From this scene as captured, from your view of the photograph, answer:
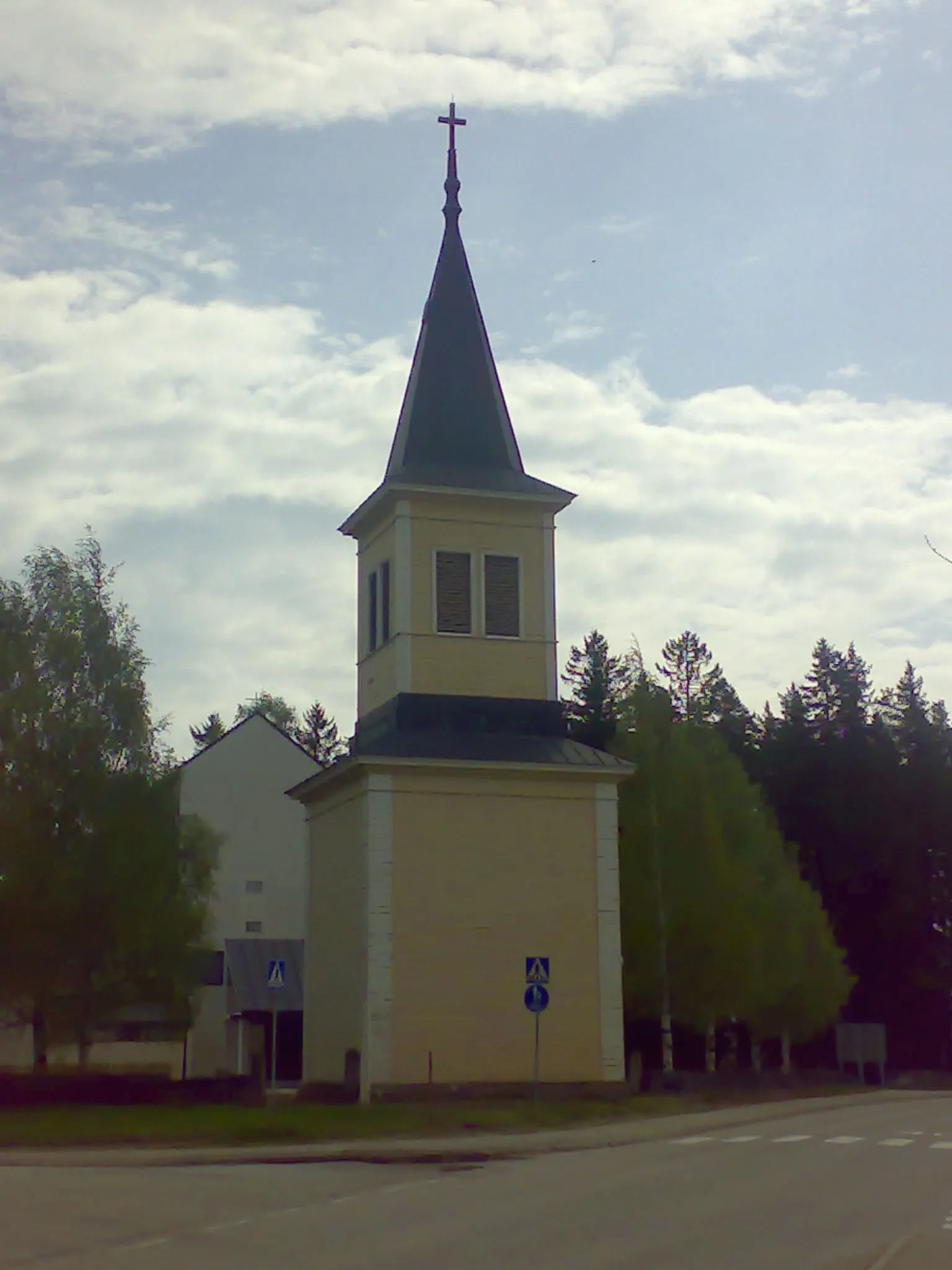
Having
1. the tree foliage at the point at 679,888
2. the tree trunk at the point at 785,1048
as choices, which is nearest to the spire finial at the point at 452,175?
the tree foliage at the point at 679,888

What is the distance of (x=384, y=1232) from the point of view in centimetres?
1268

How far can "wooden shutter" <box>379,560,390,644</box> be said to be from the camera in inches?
1353

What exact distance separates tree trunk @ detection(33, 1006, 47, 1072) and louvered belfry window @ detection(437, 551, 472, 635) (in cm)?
1274

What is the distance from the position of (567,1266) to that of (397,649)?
22695 mm

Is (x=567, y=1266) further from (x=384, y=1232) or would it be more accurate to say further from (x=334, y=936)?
(x=334, y=936)

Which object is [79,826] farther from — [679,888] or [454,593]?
[679,888]

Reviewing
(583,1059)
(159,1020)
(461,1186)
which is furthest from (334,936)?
(461,1186)

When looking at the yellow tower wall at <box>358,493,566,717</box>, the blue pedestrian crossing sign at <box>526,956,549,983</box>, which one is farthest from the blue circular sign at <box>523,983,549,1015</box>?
the yellow tower wall at <box>358,493,566,717</box>

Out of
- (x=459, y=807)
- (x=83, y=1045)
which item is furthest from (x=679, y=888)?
(x=83, y=1045)

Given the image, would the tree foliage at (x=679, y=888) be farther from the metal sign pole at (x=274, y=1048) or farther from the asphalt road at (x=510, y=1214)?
the asphalt road at (x=510, y=1214)

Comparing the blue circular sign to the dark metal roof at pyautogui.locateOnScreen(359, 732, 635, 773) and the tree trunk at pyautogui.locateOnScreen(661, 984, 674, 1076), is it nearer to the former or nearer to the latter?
the dark metal roof at pyautogui.locateOnScreen(359, 732, 635, 773)

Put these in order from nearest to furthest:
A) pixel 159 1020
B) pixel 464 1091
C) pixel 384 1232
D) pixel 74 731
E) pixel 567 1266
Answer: pixel 567 1266
pixel 384 1232
pixel 464 1091
pixel 74 731
pixel 159 1020

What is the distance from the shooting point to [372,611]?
3553cm

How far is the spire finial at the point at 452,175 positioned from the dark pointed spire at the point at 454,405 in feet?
0.14
